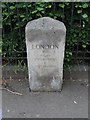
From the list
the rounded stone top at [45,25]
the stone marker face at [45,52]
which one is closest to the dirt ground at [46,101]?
the stone marker face at [45,52]

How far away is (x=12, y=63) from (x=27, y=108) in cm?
107

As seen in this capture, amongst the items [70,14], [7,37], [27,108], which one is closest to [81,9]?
[70,14]

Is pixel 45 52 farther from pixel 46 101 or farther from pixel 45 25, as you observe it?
pixel 46 101

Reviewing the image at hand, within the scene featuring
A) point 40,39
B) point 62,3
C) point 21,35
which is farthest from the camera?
point 21,35

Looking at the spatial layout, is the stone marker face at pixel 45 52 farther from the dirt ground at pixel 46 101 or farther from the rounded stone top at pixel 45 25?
the dirt ground at pixel 46 101

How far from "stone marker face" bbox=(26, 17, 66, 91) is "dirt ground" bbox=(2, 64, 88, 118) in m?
0.15

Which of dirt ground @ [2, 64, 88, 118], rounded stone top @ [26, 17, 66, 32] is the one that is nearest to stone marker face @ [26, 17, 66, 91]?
rounded stone top @ [26, 17, 66, 32]

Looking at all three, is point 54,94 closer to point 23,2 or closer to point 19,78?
point 19,78

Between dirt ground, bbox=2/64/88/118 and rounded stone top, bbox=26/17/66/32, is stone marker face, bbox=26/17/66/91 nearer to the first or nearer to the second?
rounded stone top, bbox=26/17/66/32

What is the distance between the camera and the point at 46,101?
463cm

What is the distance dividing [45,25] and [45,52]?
0.38m

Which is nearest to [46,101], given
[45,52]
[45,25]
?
[45,52]

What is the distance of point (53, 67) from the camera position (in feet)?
15.2

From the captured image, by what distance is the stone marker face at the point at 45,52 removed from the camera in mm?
4402
